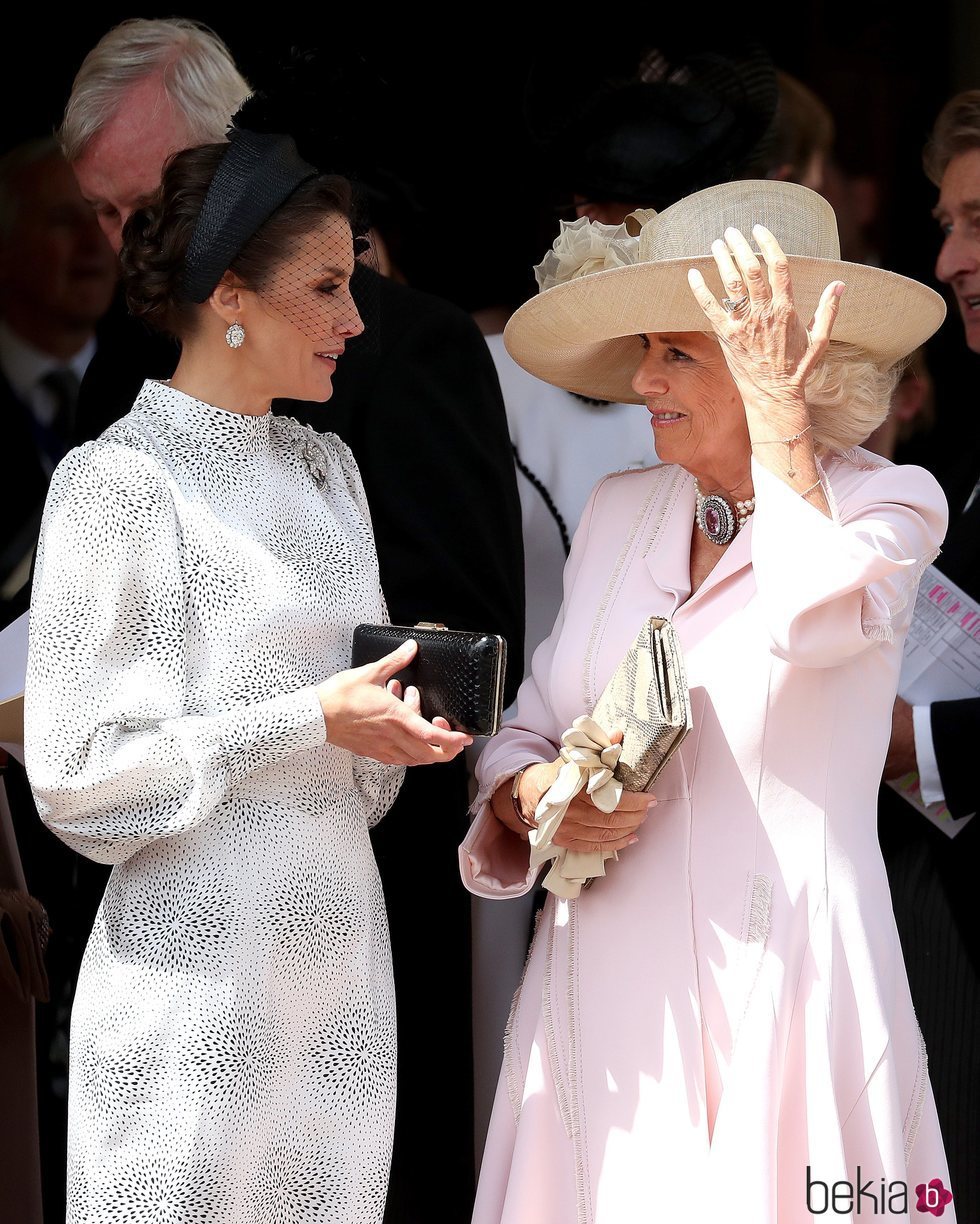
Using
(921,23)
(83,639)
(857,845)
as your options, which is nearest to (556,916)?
(857,845)

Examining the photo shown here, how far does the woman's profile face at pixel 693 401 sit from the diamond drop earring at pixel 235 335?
66 cm

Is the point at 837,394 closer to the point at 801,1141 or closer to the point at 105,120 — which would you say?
the point at 801,1141

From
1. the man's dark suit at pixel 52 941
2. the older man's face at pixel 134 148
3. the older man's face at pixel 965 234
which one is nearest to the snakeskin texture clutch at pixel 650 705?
the man's dark suit at pixel 52 941

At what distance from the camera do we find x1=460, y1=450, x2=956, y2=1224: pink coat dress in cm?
227

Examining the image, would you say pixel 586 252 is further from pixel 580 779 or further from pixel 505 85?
pixel 505 85

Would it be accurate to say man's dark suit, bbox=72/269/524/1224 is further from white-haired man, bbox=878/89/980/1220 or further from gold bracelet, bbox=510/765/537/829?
white-haired man, bbox=878/89/980/1220

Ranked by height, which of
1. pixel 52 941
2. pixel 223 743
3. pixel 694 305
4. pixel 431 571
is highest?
pixel 694 305

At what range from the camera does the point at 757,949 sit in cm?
233

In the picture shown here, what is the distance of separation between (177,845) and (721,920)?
82 cm

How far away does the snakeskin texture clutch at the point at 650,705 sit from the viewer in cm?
222

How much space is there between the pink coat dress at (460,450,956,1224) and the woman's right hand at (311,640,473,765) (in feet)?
1.45

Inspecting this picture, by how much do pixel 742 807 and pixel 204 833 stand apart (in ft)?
2.64

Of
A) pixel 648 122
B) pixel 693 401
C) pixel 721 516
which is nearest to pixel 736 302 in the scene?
pixel 693 401

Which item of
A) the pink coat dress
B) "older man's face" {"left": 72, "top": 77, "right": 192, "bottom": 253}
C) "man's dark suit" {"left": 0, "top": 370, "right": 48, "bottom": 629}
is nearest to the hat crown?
the pink coat dress
